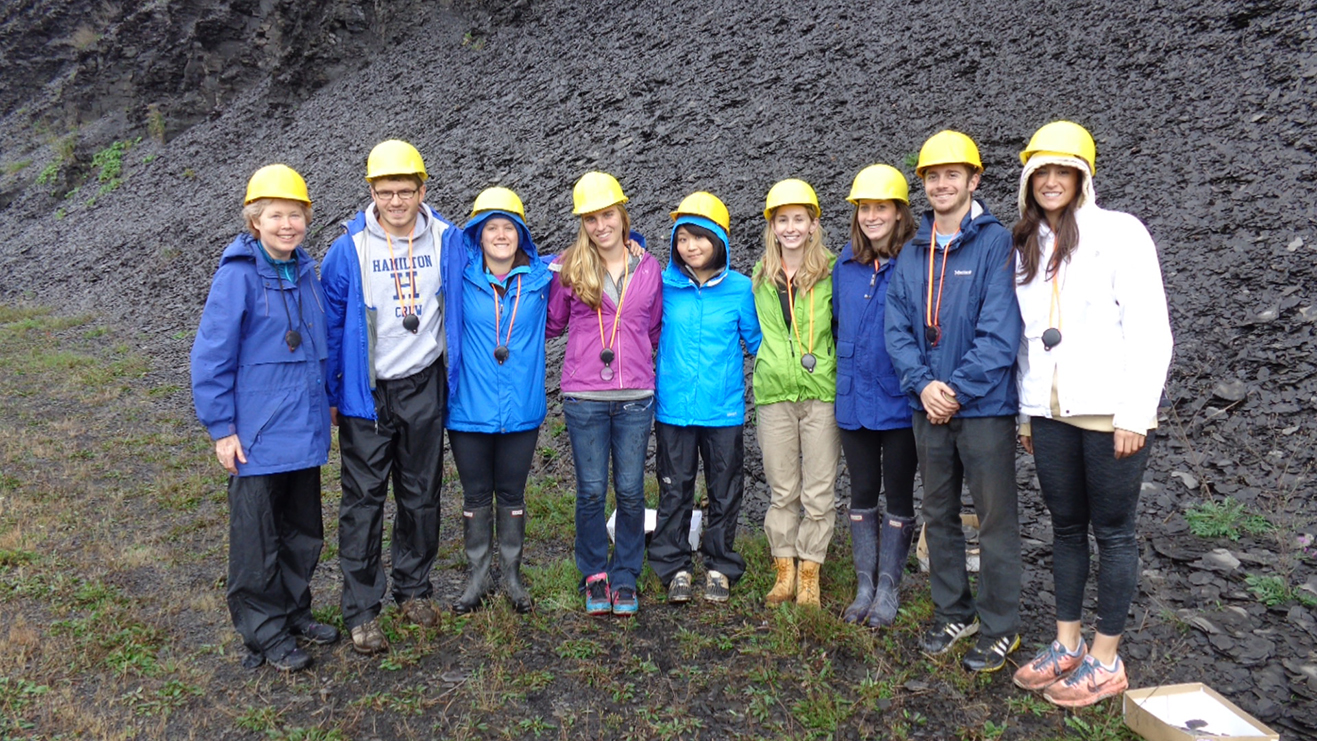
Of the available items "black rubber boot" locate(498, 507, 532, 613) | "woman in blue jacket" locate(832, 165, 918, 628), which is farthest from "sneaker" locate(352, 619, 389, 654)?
"woman in blue jacket" locate(832, 165, 918, 628)

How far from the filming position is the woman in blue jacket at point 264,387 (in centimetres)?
362

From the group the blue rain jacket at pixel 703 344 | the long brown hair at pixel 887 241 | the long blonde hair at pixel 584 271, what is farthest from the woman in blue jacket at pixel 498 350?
the long brown hair at pixel 887 241

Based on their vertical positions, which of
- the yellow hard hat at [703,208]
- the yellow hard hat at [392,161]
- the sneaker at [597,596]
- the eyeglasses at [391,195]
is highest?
the yellow hard hat at [392,161]

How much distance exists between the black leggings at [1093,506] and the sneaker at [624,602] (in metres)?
2.06

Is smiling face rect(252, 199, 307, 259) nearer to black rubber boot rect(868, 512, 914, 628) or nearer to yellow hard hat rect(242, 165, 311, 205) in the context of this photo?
yellow hard hat rect(242, 165, 311, 205)

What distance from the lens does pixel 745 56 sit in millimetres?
12289

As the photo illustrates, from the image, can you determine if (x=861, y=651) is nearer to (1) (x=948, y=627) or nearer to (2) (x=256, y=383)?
(1) (x=948, y=627)

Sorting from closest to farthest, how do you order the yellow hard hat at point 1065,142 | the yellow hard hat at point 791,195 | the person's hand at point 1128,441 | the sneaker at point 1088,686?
the person's hand at point 1128,441, the yellow hard hat at point 1065,142, the sneaker at point 1088,686, the yellow hard hat at point 791,195

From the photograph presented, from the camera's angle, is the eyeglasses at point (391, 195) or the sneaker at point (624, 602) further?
the sneaker at point (624, 602)

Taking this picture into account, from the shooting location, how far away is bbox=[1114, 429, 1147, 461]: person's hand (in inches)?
121

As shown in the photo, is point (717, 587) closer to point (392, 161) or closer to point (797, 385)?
point (797, 385)

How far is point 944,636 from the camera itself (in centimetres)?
383

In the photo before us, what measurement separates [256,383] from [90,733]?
5.10 ft

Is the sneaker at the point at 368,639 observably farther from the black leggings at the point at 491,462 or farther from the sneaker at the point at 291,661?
the black leggings at the point at 491,462
